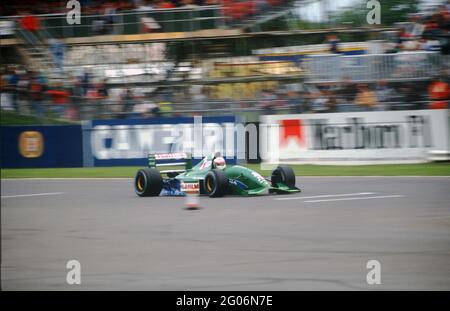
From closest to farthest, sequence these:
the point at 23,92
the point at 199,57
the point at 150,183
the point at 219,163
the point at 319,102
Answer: the point at 219,163 < the point at 150,183 < the point at 23,92 < the point at 319,102 < the point at 199,57

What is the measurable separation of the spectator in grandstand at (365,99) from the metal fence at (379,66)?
34 cm

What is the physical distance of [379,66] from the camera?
16500mm

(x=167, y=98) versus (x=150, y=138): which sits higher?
(x=167, y=98)

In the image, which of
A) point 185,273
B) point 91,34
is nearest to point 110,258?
point 185,273

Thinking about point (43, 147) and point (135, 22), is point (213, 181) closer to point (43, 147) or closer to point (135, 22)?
point (135, 22)

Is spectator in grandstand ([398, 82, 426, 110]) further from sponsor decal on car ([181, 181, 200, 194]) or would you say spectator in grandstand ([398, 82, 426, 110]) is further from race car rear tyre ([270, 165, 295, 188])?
sponsor decal on car ([181, 181, 200, 194])

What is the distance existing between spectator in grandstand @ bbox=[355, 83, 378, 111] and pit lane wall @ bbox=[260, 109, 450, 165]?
0.16 m

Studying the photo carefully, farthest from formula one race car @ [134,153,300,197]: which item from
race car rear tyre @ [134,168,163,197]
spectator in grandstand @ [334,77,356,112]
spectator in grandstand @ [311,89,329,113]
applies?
spectator in grandstand @ [311,89,329,113]

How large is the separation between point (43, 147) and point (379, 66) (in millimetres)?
8747

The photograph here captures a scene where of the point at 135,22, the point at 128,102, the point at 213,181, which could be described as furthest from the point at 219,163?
the point at 128,102

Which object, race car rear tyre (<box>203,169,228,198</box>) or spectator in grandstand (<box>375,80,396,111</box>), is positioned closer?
race car rear tyre (<box>203,169,228,198</box>)

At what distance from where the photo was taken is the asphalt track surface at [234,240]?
5312mm

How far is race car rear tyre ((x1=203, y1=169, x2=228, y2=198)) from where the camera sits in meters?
11.4
